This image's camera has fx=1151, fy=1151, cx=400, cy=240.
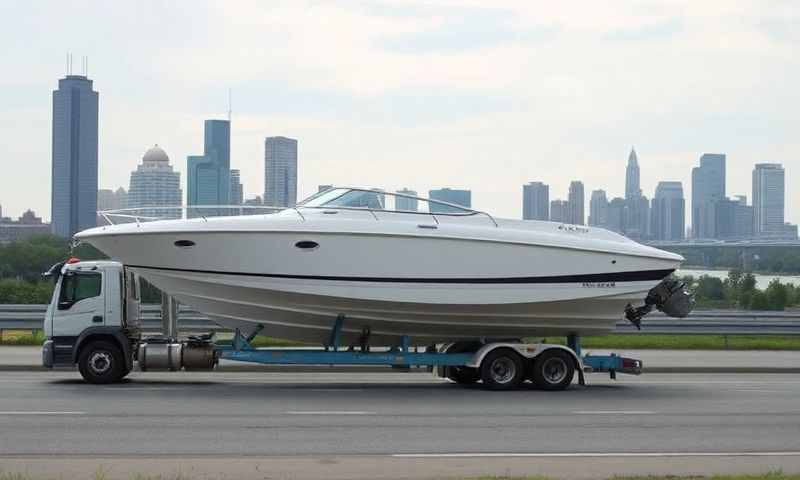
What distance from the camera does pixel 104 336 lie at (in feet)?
61.4

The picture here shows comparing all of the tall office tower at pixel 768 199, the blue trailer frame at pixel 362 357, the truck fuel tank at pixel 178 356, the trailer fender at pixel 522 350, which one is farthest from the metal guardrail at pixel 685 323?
the tall office tower at pixel 768 199

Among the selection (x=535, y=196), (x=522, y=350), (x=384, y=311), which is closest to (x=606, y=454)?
(x=522, y=350)

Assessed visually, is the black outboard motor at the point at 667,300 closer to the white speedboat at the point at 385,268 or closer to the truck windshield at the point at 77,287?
the white speedboat at the point at 385,268

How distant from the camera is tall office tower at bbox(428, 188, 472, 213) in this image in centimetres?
1903

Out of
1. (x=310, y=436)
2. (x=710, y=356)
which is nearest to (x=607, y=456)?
(x=310, y=436)

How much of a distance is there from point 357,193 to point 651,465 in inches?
354

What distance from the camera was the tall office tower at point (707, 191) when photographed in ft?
A: 371

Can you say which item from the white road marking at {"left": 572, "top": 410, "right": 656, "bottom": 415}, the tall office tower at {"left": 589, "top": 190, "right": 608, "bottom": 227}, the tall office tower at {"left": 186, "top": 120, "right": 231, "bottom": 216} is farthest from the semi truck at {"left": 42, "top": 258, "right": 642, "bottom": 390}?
the tall office tower at {"left": 589, "top": 190, "right": 608, "bottom": 227}

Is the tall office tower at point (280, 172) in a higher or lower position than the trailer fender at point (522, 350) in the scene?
higher

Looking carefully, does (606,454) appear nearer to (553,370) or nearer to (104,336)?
(553,370)

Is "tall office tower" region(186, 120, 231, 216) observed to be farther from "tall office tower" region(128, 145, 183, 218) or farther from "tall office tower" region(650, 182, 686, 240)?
"tall office tower" region(650, 182, 686, 240)

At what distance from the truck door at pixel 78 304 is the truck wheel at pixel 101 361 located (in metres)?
0.37

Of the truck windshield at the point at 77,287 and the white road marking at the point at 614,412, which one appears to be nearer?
the white road marking at the point at 614,412

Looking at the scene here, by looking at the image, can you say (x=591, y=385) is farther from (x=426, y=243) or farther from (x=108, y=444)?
(x=108, y=444)
